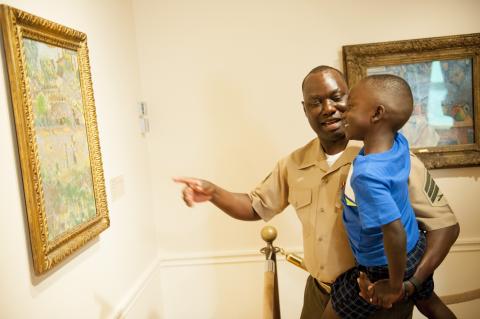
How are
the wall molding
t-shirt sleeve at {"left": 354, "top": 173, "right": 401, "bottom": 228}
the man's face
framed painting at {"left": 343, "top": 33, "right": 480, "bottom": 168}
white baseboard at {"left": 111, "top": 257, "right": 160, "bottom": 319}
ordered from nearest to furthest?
1. t-shirt sleeve at {"left": 354, "top": 173, "right": 401, "bottom": 228}
2. the man's face
3. white baseboard at {"left": 111, "top": 257, "right": 160, "bottom": 319}
4. framed painting at {"left": 343, "top": 33, "right": 480, "bottom": 168}
5. the wall molding

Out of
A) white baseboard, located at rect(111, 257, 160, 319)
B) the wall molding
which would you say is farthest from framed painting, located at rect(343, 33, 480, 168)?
white baseboard, located at rect(111, 257, 160, 319)

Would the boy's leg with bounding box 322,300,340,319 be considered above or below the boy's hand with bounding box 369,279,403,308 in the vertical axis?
below

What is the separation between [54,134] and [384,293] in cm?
125

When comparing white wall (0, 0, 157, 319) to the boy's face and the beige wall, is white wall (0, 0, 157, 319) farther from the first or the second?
the boy's face

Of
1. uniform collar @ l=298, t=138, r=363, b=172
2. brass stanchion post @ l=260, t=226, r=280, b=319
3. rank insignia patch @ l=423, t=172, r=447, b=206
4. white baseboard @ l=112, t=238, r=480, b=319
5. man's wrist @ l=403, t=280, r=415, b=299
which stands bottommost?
white baseboard @ l=112, t=238, r=480, b=319

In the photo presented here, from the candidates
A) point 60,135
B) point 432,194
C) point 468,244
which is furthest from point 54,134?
point 468,244

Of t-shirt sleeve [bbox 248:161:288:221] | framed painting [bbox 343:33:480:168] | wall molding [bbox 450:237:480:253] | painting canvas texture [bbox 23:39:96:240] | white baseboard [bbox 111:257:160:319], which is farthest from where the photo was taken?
wall molding [bbox 450:237:480:253]

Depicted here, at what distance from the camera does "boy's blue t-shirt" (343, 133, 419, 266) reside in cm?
109

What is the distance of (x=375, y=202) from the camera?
1086 mm

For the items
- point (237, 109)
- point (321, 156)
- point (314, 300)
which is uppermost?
point (237, 109)

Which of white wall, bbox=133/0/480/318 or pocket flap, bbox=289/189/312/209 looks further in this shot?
white wall, bbox=133/0/480/318

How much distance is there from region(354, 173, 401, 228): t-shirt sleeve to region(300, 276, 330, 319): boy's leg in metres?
0.56

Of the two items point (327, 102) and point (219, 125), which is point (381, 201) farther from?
point (219, 125)

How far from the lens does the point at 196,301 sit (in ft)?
8.52
